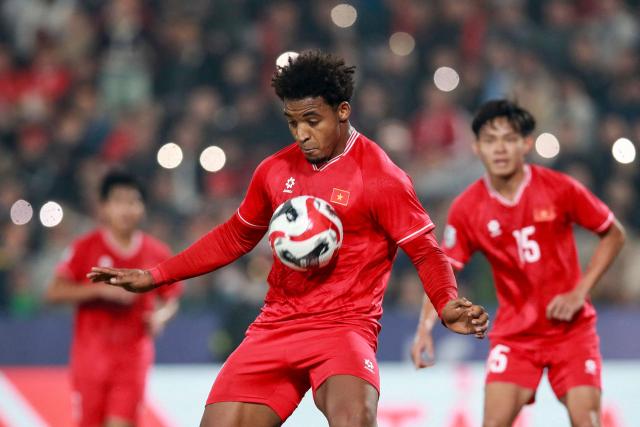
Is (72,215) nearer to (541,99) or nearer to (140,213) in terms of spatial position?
(140,213)

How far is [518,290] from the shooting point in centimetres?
617

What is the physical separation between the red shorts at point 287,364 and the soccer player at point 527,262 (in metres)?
1.18

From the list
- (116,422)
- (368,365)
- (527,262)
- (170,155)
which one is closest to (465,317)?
(368,365)

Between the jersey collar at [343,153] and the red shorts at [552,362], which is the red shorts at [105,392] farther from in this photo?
the jersey collar at [343,153]

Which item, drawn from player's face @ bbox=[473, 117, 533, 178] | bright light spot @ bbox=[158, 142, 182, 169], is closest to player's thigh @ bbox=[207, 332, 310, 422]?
player's face @ bbox=[473, 117, 533, 178]

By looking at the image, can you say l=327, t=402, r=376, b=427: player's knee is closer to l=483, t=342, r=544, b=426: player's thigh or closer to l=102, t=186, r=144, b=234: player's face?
l=483, t=342, r=544, b=426: player's thigh

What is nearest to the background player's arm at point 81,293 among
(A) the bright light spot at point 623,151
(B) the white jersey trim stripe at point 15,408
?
(B) the white jersey trim stripe at point 15,408

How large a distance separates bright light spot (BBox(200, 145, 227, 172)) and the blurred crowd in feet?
0.17

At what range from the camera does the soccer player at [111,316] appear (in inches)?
291

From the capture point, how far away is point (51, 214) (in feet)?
33.0

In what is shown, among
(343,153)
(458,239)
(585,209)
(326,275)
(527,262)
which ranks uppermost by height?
(343,153)

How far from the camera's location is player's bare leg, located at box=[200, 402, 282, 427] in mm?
4707

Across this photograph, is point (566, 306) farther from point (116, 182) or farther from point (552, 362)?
point (116, 182)

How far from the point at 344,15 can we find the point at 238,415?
763cm
